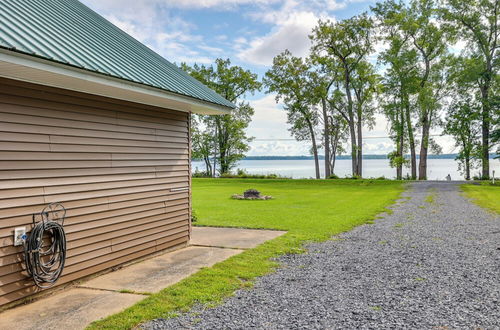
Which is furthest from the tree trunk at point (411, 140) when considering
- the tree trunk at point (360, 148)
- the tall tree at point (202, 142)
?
the tall tree at point (202, 142)

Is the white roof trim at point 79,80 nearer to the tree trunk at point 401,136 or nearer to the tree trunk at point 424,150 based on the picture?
the tree trunk at point 401,136

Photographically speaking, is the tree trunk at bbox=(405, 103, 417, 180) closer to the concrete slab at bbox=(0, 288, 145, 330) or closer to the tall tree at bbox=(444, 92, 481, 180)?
the tall tree at bbox=(444, 92, 481, 180)

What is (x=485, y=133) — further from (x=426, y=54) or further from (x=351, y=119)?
(x=351, y=119)

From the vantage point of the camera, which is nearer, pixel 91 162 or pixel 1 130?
pixel 1 130

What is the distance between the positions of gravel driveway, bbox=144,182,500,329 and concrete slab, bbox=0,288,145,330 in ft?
2.31

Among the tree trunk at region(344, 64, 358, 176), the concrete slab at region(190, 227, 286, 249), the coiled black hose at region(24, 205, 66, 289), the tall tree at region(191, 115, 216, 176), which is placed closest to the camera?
the coiled black hose at region(24, 205, 66, 289)

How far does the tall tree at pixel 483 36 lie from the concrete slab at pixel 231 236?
2486cm

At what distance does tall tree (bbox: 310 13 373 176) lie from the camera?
29500 millimetres

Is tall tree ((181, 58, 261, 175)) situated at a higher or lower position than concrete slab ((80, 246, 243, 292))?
higher

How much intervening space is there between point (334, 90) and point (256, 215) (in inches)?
977

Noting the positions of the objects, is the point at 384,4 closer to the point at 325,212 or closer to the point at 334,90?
the point at 334,90

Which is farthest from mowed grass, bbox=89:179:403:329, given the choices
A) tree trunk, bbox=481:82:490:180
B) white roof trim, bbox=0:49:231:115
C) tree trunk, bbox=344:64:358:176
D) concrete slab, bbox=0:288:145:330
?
tree trunk, bbox=481:82:490:180

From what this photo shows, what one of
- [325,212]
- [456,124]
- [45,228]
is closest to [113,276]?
[45,228]

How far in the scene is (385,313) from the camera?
3666 millimetres
